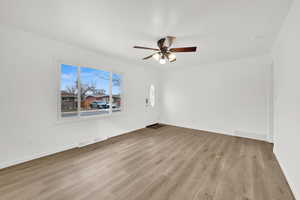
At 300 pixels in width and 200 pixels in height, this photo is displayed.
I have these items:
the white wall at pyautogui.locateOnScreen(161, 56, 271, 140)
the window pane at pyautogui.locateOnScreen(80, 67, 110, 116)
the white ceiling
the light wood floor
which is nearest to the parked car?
the window pane at pyautogui.locateOnScreen(80, 67, 110, 116)

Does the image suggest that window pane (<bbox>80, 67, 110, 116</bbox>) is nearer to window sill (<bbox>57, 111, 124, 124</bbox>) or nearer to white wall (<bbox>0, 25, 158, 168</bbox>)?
window sill (<bbox>57, 111, 124, 124</bbox>)

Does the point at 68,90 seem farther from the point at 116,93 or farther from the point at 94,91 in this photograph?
the point at 116,93

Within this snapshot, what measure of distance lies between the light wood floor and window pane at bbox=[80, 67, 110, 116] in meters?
1.13

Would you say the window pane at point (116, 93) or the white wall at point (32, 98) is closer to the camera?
the white wall at point (32, 98)

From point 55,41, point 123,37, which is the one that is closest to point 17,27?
point 55,41

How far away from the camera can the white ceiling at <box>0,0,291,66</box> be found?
1705 millimetres

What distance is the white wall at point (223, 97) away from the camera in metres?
3.75

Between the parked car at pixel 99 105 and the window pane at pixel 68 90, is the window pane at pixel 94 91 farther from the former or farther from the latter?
the window pane at pixel 68 90

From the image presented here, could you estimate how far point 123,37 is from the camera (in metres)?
2.68

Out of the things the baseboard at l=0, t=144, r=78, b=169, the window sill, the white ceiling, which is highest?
the white ceiling

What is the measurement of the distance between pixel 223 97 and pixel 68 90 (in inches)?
200

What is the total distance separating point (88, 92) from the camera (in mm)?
3527

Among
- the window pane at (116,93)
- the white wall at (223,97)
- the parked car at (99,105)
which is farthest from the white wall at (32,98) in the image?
the white wall at (223,97)

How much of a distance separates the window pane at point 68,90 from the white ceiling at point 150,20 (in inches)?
28.9
